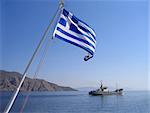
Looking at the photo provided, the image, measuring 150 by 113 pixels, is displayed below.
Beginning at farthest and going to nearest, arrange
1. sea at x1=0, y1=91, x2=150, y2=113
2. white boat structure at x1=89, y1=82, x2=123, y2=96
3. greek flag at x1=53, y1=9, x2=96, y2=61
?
white boat structure at x1=89, y1=82, x2=123, y2=96 < sea at x1=0, y1=91, x2=150, y2=113 < greek flag at x1=53, y1=9, x2=96, y2=61

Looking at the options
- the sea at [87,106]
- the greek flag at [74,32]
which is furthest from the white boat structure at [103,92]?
the greek flag at [74,32]

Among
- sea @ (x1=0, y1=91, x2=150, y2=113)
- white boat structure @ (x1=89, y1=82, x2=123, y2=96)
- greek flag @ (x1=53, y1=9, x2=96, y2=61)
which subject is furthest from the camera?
white boat structure @ (x1=89, y1=82, x2=123, y2=96)

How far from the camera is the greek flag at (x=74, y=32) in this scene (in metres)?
7.20

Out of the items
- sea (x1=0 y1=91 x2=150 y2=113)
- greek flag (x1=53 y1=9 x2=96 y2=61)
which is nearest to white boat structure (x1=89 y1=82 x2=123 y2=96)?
sea (x1=0 y1=91 x2=150 y2=113)

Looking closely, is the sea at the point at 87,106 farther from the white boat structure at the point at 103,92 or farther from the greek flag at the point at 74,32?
the greek flag at the point at 74,32

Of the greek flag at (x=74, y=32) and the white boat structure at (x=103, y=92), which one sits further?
the white boat structure at (x=103, y=92)

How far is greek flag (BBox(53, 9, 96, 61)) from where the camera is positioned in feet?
23.6

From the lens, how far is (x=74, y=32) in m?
7.46

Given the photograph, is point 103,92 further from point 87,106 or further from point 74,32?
point 74,32

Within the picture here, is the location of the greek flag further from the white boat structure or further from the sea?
the white boat structure

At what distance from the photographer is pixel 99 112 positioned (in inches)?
2045

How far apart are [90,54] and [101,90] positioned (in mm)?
105400

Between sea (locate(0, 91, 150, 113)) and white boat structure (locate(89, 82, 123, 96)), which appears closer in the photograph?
sea (locate(0, 91, 150, 113))

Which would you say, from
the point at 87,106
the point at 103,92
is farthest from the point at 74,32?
the point at 103,92
